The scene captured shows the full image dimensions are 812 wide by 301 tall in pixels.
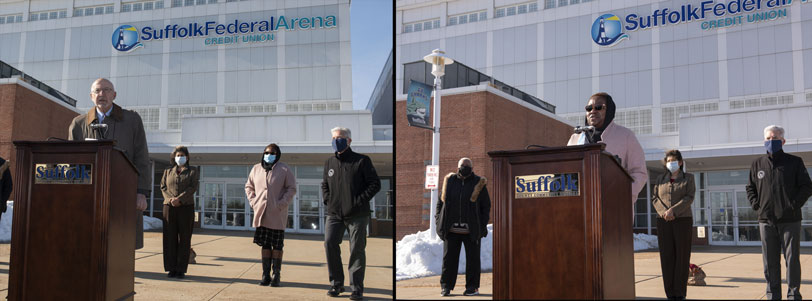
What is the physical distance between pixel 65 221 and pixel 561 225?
2846 mm

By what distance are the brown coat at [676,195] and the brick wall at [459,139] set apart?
12843mm

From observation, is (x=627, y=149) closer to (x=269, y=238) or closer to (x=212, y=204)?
A: (x=269, y=238)

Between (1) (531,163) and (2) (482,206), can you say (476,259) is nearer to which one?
(2) (482,206)

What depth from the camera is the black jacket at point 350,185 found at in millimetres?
5906

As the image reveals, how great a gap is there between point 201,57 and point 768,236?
3200 cm

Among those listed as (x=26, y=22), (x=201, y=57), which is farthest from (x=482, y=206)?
(x=26, y=22)

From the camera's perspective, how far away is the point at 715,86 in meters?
29.9

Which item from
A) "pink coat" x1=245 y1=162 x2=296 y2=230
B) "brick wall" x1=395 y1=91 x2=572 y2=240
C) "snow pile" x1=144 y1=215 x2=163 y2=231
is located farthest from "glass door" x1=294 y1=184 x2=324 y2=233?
"pink coat" x1=245 y1=162 x2=296 y2=230

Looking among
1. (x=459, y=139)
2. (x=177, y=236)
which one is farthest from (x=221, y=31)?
(x=177, y=236)

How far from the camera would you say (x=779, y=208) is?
18.1 ft

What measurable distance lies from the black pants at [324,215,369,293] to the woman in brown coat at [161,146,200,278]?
2.02 m

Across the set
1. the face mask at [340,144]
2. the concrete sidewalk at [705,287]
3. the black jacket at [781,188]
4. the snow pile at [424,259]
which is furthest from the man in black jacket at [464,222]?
the snow pile at [424,259]

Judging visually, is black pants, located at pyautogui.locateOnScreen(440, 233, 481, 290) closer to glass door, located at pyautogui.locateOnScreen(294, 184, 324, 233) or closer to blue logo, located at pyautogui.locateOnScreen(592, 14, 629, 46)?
glass door, located at pyautogui.locateOnScreen(294, 184, 324, 233)

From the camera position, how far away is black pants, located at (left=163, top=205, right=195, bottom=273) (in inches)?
282
